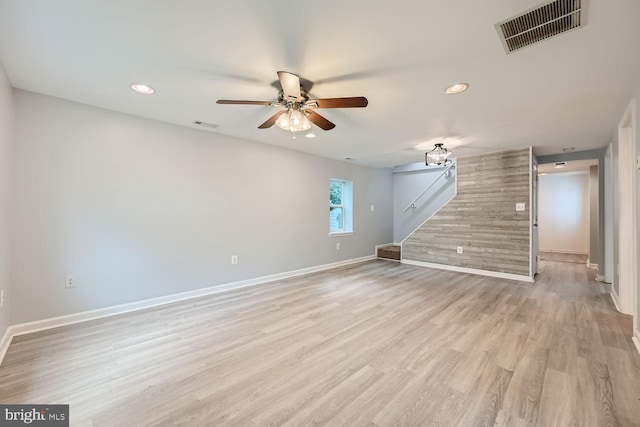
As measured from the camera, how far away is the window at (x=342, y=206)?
20.6 ft

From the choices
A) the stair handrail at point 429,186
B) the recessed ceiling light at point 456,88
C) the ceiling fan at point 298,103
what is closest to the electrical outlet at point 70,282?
the ceiling fan at point 298,103

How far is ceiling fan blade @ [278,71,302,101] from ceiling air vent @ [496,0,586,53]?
138 centimetres

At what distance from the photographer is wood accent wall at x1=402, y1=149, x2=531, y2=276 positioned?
4848mm

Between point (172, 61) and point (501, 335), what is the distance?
3945 millimetres

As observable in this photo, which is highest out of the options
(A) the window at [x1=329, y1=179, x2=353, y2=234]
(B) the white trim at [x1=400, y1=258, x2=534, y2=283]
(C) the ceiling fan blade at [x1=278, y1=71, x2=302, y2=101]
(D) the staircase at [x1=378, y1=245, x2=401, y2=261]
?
(C) the ceiling fan blade at [x1=278, y1=71, x2=302, y2=101]

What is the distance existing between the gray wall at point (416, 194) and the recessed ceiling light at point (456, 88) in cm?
451

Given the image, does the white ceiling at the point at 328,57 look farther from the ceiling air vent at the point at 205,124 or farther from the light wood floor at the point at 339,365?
the light wood floor at the point at 339,365

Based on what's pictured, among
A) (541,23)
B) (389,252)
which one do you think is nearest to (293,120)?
(541,23)

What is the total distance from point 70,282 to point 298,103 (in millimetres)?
3114

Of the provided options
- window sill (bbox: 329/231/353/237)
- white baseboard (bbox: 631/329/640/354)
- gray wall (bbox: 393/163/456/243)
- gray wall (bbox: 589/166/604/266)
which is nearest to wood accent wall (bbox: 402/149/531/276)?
gray wall (bbox: 393/163/456/243)

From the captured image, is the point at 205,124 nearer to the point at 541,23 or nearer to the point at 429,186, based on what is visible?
the point at 541,23

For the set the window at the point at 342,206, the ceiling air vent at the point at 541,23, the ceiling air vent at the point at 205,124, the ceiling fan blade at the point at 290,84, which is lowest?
the window at the point at 342,206

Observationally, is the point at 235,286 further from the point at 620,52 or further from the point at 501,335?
the point at 620,52

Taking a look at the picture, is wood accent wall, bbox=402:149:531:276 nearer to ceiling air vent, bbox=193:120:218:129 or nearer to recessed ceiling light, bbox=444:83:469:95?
recessed ceiling light, bbox=444:83:469:95
